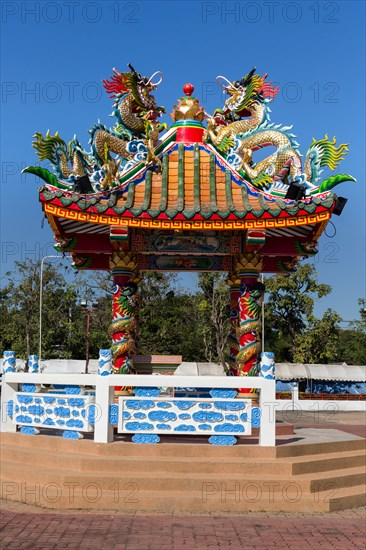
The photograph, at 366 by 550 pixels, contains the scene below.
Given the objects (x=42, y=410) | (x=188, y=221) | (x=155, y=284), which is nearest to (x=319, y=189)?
(x=188, y=221)

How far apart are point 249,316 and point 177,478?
3.59 m

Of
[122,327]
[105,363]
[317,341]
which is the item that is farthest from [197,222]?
[317,341]

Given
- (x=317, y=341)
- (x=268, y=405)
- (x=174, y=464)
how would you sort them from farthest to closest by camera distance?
(x=317, y=341)
(x=268, y=405)
(x=174, y=464)

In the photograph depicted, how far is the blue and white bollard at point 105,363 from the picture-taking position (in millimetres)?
8781

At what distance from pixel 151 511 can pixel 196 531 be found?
3.31 feet

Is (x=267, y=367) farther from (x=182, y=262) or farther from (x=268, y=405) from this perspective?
(x=182, y=262)

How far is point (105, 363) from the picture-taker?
8867mm

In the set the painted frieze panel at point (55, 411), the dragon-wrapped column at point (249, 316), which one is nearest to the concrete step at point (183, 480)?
the painted frieze panel at point (55, 411)

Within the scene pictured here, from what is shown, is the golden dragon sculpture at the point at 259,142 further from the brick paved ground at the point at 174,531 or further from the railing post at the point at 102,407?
the brick paved ground at the point at 174,531

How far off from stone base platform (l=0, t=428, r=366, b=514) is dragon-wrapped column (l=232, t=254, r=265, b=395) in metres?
1.83

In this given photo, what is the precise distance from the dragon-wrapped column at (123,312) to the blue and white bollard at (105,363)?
183 cm

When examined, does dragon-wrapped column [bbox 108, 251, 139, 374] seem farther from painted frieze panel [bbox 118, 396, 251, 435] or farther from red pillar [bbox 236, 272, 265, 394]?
painted frieze panel [bbox 118, 396, 251, 435]

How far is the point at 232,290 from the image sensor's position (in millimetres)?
12156

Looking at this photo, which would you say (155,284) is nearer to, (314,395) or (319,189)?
(314,395)
